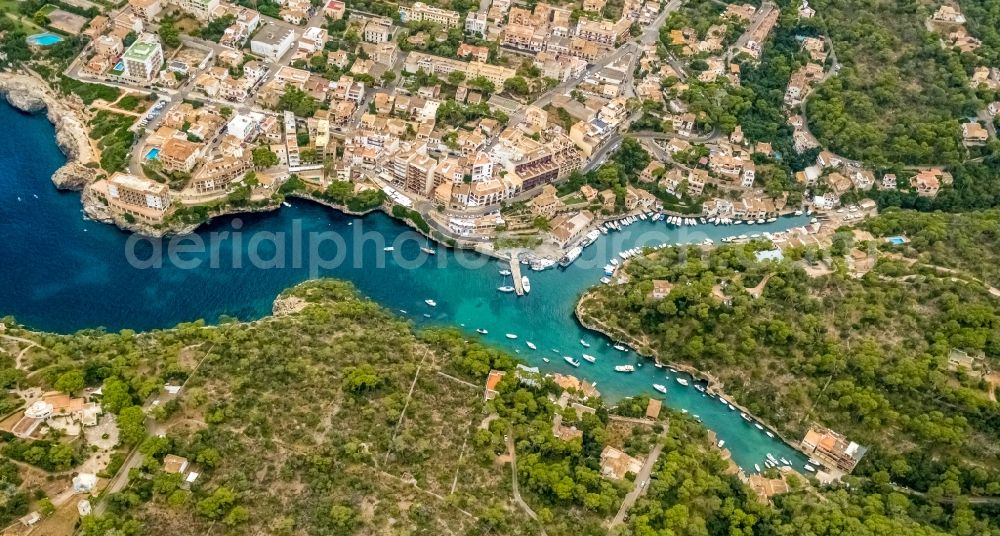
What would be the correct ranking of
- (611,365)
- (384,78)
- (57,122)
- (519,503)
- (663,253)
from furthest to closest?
(384,78), (57,122), (663,253), (611,365), (519,503)

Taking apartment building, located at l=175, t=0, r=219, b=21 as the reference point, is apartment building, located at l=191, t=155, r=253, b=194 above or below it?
below

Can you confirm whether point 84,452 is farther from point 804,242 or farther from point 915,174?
point 915,174

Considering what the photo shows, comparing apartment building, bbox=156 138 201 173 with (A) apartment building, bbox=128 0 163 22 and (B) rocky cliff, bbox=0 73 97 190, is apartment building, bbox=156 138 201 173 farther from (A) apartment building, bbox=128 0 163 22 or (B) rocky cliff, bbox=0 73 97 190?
(A) apartment building, bbox=128 0 163 22

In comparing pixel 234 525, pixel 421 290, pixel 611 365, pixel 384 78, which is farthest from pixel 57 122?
pixel 611 365

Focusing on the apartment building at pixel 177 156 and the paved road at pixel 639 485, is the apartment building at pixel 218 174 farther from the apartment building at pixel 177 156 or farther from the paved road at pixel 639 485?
the paved road at pixel 639 485

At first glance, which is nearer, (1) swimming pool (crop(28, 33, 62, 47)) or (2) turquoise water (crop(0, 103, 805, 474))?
(2) turquoise water (crop(0, 103, 805, 474))

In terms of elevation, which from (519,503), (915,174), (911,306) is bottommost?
(519,503)

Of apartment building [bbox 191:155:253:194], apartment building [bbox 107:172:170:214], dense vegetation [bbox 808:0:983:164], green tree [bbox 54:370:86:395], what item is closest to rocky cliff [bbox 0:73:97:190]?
apartment building [bbox 107:172:170:214]
